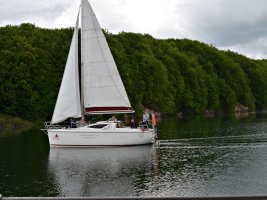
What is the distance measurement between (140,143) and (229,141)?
326 inches

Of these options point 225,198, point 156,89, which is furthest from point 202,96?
point 225,198

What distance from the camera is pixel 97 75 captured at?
1623 inches

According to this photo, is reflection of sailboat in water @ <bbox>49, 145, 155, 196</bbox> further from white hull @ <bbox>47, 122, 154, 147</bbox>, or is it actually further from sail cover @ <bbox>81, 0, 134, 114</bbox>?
sail cover @ <bbox>81, 0, 134, 114</bbox>

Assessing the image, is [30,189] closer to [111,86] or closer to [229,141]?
[111,86]

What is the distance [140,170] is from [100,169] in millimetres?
2601

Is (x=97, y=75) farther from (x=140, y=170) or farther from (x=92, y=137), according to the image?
(x=140, y=170)

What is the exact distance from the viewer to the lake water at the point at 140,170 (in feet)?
68.7

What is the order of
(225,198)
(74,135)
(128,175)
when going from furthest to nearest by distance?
(74,135) → (128,175) → (225,198)

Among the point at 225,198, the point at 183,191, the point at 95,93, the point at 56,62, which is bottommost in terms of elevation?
the point at 183,191

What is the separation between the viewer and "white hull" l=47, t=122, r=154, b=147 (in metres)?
39.0

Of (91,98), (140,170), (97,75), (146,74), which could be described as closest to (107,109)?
(91,98)

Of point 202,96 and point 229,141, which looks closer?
point 229,141

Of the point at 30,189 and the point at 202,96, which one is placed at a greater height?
the point at 202,96

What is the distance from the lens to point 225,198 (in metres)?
8.55
